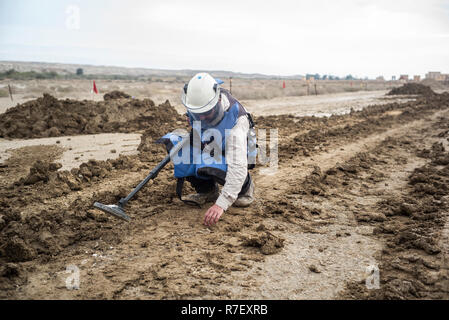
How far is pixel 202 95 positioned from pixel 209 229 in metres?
1.37

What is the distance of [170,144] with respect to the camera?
13.5 ft

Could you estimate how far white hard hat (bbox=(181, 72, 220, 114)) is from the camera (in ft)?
11.3

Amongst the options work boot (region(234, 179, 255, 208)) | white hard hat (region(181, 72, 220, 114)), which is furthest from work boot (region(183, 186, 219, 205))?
white hard hat (region(181, 72, 220, 114))

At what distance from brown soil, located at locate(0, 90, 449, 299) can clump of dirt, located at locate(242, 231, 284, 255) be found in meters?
0.01

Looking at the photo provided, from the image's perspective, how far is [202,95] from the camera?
11.3ft

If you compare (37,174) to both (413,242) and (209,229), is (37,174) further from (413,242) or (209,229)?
(413,242)

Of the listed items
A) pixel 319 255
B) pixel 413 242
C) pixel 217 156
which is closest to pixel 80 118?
pixel 217 156

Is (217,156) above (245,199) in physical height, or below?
above

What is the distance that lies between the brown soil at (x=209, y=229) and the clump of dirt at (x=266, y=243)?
0.03 ft

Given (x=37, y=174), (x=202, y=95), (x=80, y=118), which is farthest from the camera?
(x=80, y=118)

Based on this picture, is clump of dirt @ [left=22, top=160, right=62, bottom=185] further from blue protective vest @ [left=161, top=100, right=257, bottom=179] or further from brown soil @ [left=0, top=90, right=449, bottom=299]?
blue protective vest @ [left=161, top=100, right=257, bottom=179]
